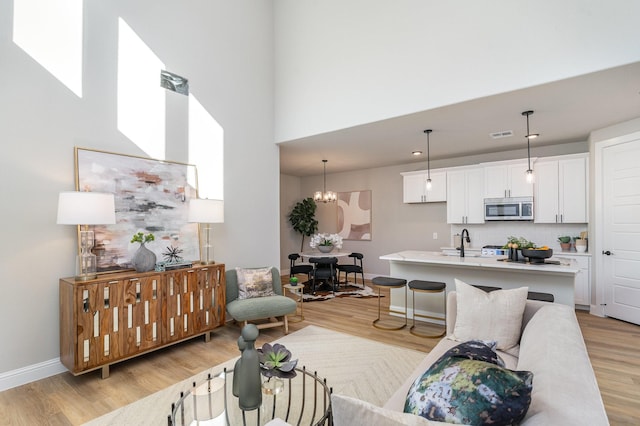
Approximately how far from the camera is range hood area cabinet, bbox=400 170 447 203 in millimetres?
6039

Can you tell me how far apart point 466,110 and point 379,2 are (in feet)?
6.06

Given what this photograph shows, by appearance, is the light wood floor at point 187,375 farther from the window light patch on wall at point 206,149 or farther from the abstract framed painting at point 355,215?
the abstract framed painting at point 355,215

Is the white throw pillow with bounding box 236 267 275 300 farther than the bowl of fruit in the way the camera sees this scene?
Yes

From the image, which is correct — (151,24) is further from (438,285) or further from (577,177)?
(577,177)

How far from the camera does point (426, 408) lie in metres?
1.06

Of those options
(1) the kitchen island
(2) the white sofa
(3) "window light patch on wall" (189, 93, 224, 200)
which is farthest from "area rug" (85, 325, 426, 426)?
(3) "window light patch on wall" (189, 93, 224, 200)

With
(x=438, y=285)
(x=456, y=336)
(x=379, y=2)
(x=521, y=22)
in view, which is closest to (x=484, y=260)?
(x=438, y=285)

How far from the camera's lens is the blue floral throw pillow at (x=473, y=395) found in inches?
37.2

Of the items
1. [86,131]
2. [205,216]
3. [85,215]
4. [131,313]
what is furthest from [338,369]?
[86,131]

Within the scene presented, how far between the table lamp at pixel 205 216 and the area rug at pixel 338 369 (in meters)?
1.43

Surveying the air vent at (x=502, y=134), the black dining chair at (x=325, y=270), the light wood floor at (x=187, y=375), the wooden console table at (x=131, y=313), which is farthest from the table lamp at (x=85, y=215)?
the air vent at (x=502, y=134)

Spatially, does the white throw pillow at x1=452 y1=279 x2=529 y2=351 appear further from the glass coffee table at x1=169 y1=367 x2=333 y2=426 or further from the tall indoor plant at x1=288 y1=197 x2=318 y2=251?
the tall indoor plant at x1=288 y1=197 x2=318 y2=251

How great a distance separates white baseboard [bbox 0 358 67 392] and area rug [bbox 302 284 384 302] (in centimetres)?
336

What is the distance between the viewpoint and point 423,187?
6301mm
